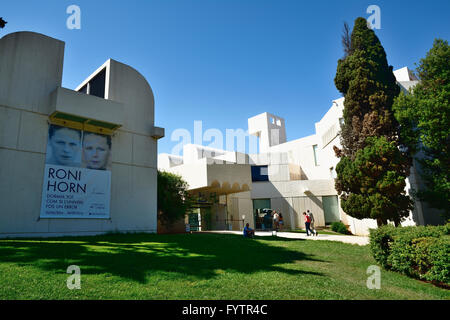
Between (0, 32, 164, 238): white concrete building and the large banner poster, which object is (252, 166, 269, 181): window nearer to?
(0, 32, 164, 238): white concrete building

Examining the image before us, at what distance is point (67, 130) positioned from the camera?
14906 mm

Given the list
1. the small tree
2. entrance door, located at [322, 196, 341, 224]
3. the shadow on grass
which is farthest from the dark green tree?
the small tree

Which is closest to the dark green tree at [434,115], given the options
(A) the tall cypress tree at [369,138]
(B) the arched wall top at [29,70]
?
(A) the tall cypress tree at [369,138]

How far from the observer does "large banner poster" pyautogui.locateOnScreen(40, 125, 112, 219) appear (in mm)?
13885

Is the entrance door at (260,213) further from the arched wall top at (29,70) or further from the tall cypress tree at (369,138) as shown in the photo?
the arched wall top at (29,70)

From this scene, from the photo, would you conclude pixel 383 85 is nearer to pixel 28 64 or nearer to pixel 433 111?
pixel 433 111

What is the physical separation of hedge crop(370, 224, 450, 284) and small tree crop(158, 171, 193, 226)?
13.4 m

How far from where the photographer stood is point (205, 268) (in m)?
7.82

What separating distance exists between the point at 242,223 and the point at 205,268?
23.1 m

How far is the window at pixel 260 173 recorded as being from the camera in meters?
32.5

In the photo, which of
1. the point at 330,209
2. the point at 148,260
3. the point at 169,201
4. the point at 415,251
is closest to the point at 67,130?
the point at 169,201

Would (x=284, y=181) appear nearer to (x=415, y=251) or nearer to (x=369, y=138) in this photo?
(x=369, y=138)

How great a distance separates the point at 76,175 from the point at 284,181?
21415 mm
